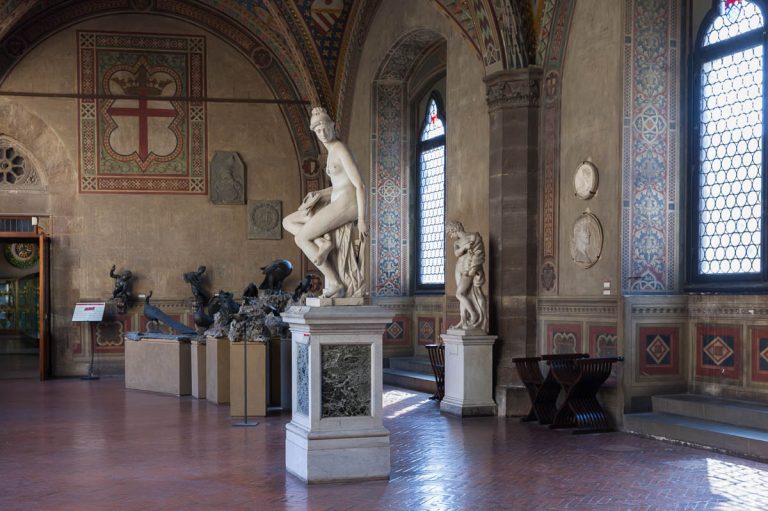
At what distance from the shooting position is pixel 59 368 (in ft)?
61.6

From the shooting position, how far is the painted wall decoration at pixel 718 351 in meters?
9.97

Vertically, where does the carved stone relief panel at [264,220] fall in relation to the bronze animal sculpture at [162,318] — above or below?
above

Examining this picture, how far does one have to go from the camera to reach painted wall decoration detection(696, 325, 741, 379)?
9969 millimetres

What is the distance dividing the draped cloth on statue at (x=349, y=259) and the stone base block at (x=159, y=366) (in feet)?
23.8

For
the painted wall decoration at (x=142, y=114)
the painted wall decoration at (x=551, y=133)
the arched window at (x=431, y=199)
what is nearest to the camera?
the painted wall decoration at (x=551, y=133)

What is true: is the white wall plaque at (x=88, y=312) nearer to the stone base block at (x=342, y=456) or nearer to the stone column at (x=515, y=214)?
the stone column at (x=515, y=214)

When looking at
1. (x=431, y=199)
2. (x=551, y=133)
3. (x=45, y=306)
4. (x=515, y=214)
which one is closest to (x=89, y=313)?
(x=45, y=306)

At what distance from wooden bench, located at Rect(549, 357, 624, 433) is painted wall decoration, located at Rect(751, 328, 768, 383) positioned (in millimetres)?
1373

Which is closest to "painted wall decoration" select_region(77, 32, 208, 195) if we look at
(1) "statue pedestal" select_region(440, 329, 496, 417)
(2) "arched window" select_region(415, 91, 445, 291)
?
(2) "arched window" select_region(415, 91, 445, 291)

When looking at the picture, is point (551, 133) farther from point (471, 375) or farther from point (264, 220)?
point (264, 220)

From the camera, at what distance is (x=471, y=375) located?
11883mm

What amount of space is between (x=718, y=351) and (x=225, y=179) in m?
12.0

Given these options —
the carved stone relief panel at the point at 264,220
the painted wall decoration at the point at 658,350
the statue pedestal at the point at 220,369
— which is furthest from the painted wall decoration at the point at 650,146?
the carved stone relief panel at the point at 264,220

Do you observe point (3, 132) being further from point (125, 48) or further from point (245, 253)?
point (245, 253)
